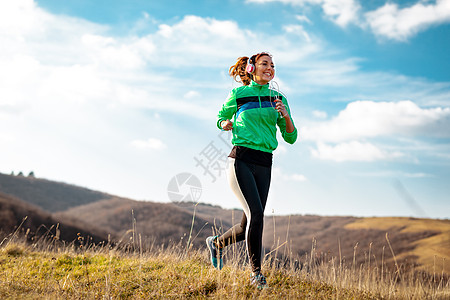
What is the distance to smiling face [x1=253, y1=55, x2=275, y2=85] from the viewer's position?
12.8 ft

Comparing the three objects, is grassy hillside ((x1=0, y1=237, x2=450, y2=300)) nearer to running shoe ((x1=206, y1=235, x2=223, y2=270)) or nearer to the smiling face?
running shoe ((x1=206, y1=235, x2=223, y2=270))

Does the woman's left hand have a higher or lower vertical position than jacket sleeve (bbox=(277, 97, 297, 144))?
higher

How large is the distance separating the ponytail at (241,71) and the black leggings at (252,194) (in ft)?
3.33

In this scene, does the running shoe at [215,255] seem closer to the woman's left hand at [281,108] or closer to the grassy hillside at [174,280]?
the grassy hillside at [174,280]

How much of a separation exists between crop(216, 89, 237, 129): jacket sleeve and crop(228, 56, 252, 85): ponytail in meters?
0.32

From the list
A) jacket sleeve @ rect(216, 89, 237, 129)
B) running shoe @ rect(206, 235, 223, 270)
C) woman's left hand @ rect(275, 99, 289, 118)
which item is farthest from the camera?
running shoe @ rect(206, 235, 223, 270)

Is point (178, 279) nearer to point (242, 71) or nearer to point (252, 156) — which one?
point (252, 156)

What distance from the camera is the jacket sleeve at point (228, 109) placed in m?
3.85

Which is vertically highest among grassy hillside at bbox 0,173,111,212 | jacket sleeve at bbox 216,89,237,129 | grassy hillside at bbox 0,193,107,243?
jacket sleeve at bbox 216,89,237,129

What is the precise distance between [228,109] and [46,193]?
64.1 m

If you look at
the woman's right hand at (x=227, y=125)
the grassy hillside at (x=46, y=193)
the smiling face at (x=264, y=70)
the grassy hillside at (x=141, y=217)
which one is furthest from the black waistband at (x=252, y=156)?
the grassy hillside at (x=46, y=193)

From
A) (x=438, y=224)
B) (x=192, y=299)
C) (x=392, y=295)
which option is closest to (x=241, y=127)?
(x=192, y=299)

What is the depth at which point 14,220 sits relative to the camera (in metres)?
32.8

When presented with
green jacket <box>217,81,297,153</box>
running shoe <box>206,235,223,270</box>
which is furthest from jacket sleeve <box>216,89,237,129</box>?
running shoe <box>206,235,223,270</box>
